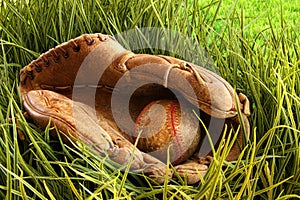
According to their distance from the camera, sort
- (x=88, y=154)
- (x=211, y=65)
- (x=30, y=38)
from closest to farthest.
A: (x=88, y=154) → (x=211, y=65) → (x=30, y=38)

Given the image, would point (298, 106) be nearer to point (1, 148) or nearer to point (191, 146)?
point (191, 146)

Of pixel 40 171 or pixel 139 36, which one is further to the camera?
pixel 139 36

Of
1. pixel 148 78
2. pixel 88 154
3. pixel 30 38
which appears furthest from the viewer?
pixel 30 38

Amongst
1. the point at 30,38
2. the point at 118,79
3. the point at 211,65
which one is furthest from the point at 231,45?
the point at 30,38
